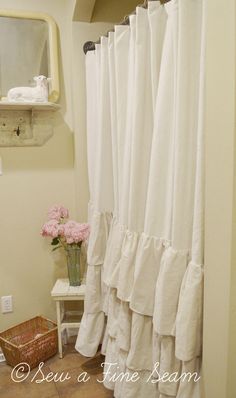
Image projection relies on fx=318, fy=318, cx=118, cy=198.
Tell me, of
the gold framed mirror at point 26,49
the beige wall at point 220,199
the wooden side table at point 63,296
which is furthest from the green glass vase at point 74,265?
the beige wall at point 220,199

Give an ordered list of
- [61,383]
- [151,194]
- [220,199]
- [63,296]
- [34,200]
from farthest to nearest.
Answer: [34,200], [63,296], [61,383], [151,194], [220,199]

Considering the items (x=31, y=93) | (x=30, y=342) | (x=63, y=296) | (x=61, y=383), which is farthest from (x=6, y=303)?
(x=31, y=93)

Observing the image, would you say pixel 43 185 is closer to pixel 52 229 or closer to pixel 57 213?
pixel 57 213

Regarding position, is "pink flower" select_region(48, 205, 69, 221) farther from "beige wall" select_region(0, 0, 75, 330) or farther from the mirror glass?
the mirror glass

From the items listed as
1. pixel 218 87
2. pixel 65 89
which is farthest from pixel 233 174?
pixel 65 89

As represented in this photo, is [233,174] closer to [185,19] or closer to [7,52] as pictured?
[185,19]

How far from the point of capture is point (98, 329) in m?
1.77

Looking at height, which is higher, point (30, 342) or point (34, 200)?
point (34, 200)

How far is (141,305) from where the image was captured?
1298 millimetres

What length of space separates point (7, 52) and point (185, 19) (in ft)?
4.21

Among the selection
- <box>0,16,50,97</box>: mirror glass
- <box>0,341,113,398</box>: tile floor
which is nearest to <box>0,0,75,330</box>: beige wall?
<box>0,16,50,97</box>: mirror glass

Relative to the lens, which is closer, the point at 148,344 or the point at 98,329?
the point at 148,344

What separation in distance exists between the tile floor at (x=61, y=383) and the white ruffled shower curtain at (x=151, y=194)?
0.30 metres

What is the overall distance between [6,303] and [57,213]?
70 cm
